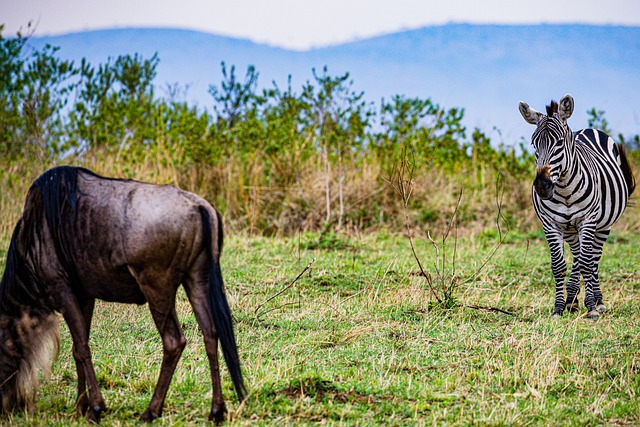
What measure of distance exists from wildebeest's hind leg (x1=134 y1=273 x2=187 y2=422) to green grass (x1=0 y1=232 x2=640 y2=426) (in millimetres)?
129

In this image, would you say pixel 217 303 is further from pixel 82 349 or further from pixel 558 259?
pixel 558 259

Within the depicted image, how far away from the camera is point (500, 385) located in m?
5.51

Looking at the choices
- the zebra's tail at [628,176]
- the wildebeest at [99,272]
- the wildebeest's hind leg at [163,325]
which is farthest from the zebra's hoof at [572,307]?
the wildebeest's hind leg at [163,325]

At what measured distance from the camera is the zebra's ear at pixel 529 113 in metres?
8.25

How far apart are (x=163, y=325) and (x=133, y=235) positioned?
580 millimetres

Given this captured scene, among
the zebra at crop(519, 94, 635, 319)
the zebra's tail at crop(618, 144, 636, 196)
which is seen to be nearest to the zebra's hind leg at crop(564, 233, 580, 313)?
the zebra at crop(519, 94, 635, 319)

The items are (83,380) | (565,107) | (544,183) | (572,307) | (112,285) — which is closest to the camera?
(112,285)

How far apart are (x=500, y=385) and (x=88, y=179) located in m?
3.15

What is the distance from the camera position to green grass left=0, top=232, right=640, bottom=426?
5004mm

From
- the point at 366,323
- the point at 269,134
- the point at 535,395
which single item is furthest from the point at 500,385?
the point at 269,134

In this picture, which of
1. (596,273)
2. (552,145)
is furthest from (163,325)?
(596,273)

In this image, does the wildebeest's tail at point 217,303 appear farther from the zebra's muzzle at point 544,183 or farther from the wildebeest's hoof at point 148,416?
the zebra's muzzle at point 544,183

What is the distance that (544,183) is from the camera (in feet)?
25.7

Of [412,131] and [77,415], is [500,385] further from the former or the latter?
[412,131]
